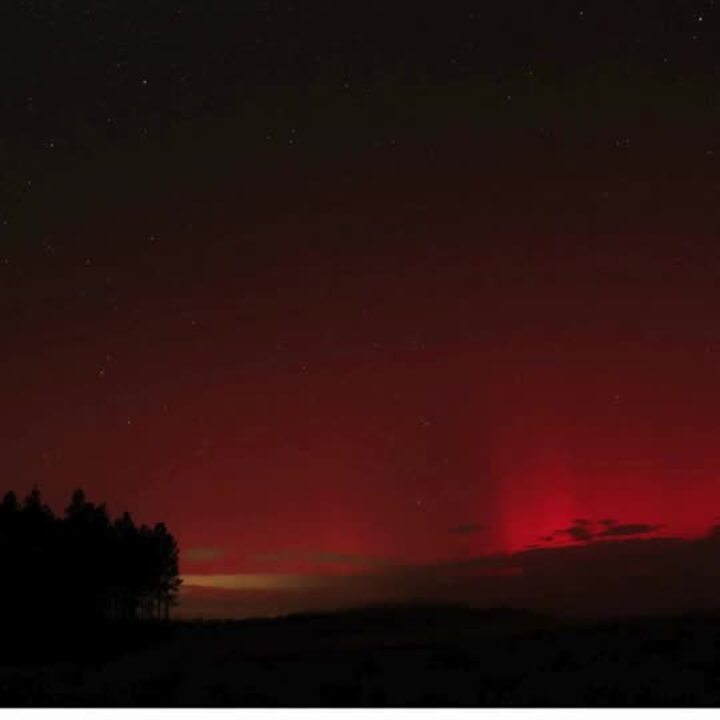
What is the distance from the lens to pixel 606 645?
26906 mm

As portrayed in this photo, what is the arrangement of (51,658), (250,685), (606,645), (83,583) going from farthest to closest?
(83,583) → (51,658) → (606,645) → (250,685)

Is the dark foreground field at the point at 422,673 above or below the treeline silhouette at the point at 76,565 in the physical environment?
below

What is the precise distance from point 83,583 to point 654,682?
59914 mm

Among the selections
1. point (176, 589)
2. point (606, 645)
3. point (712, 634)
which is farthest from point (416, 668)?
point (176, 589)

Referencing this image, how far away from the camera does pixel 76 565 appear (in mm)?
76250

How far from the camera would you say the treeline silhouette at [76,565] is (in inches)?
2798

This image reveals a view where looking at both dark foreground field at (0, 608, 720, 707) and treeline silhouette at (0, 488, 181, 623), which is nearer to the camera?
dark foreground field at (0, 608, 720, 707)

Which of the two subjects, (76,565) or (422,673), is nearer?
(422,673)

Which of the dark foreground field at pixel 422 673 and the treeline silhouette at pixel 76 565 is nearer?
the dark foreground field at pixel 422 673

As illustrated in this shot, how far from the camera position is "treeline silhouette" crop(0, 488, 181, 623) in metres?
71.1

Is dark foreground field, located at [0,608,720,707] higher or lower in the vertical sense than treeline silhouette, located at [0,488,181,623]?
lower

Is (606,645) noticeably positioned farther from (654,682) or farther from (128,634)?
(128,634)

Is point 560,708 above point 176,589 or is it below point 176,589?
below

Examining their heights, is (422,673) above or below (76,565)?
below
